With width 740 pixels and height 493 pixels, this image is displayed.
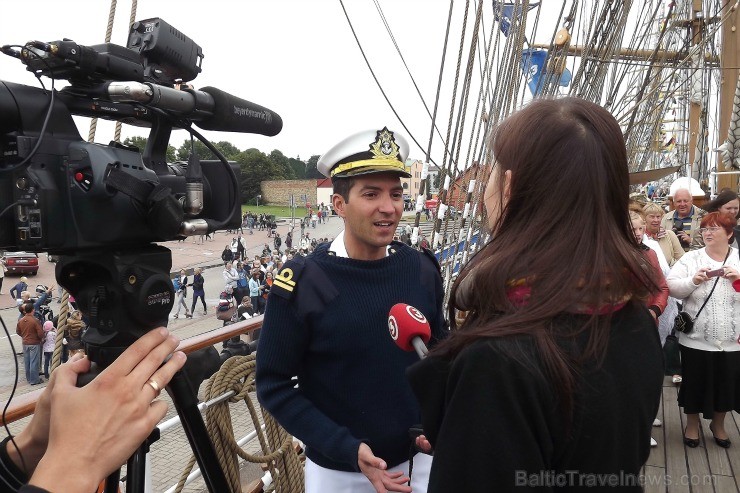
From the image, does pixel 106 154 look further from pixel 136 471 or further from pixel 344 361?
pixel 344 361

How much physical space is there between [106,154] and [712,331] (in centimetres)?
335

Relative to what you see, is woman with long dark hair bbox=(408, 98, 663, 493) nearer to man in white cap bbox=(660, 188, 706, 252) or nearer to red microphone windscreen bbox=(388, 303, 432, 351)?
red microphone windscreen bbox=(388, 303, 432, 351)

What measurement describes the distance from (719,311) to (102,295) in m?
3.29

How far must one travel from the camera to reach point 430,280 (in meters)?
1.79

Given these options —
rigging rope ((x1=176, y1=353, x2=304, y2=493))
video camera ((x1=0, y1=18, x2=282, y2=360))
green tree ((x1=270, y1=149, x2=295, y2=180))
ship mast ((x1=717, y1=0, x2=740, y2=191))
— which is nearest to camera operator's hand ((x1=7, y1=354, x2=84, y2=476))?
video camera ((x1=0, y1=18, x2=282, y2=360))

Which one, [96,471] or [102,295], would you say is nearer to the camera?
[96,471]

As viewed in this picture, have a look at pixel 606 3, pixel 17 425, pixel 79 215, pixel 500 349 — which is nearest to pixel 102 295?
pixel 79 215

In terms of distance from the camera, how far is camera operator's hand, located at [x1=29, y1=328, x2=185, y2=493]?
2.32 feet

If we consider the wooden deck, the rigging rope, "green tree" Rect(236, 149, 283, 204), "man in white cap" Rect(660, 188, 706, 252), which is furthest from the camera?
"green tree" Rect(236, 149, 283, 204)

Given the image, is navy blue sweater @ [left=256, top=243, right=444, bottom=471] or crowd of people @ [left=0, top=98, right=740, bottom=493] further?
navy blue sweater @ [left=256, top=243, right=444, bottom=471]

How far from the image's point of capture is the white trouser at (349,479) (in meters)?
1.61

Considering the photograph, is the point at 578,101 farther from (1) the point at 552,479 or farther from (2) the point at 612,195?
(1) the point at 552,479

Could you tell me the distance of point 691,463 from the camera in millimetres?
2943

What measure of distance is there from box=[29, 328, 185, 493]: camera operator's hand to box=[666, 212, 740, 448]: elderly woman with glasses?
125 inches
